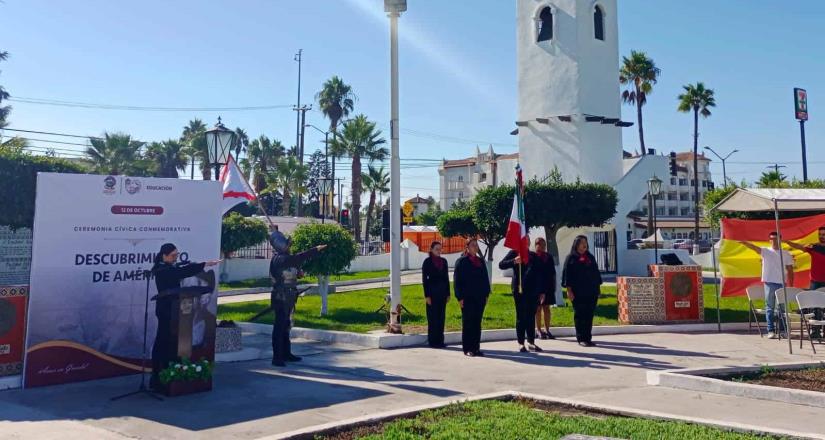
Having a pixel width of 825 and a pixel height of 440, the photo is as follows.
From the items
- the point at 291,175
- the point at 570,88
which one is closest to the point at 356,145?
the point at 291,175

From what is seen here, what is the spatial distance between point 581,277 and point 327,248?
6.05 meters

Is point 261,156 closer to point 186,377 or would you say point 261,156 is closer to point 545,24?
point 545,24

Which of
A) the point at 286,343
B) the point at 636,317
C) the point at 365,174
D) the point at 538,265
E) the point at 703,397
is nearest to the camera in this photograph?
the point at 703,397

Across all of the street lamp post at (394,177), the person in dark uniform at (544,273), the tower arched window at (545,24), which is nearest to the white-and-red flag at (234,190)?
the street lamp post at (394,177)

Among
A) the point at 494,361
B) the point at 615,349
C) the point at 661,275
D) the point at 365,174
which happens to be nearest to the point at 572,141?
the point at 661,275

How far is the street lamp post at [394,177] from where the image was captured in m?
11.7

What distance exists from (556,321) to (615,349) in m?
2.88

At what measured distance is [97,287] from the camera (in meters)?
8.10

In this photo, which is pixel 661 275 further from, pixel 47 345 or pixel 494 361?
pixel 47 345

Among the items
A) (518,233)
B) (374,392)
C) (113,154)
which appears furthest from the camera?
(113,154)

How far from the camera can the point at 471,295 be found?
32.8 ft

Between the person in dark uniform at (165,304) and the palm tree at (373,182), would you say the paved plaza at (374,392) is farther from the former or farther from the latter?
the palm tree at (373,182)

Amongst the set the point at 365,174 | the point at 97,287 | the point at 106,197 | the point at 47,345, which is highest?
the point at 365,174

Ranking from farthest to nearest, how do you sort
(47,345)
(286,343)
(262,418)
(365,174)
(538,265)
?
(365,174), (538,265), (286,343), (47,345), (262,418)
